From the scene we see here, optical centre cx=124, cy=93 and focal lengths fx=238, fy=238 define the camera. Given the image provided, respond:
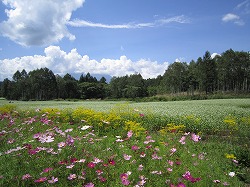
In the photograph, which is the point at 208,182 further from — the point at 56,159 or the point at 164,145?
the point at 56,159

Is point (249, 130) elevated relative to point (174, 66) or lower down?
lower down

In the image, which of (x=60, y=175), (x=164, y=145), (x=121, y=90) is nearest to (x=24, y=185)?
(x=60, y=175)

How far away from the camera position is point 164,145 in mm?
6160

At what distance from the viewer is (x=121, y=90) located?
282 ft

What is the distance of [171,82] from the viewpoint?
72625 mm

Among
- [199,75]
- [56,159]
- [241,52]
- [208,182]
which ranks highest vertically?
[241,52]

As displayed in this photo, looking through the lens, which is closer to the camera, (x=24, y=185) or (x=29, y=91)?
(x=24, y=185)

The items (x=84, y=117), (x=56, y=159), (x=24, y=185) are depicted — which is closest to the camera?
(x=24, y=185)

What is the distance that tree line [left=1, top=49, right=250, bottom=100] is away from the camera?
65750 mm

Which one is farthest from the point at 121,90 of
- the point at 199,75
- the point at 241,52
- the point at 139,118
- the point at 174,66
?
the point at 139,118

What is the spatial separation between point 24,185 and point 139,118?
7.89m

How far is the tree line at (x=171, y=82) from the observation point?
65.8 m

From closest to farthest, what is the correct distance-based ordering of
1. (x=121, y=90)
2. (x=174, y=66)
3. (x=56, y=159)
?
(x=56, y=159) → (x=174, y=66) → (x=121, y=90)

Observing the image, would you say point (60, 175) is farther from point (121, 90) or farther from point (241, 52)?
point (121, 90)
